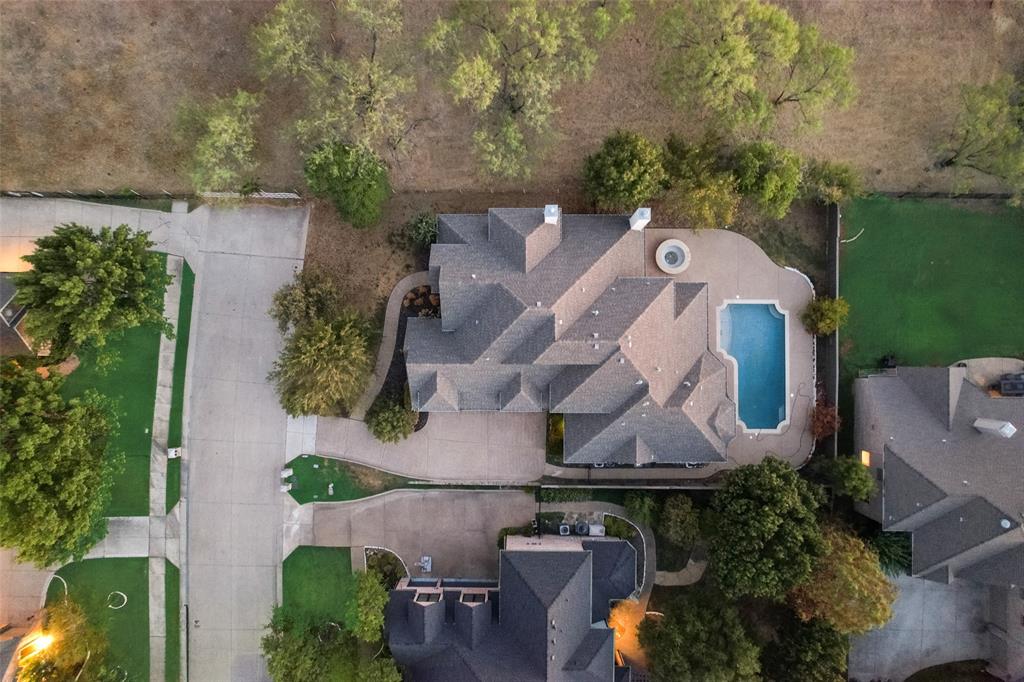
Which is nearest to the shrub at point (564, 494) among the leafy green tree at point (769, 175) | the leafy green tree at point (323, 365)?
the leafy green tree at point (323, 365)

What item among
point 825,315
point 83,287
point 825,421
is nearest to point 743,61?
point 825,315

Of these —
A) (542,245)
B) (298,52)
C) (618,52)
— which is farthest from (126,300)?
(618,52)

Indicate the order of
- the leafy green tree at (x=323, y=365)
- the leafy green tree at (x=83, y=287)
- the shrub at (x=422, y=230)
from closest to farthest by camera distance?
the leafy green tree at (x=83, y=287) → the leafy green tree at (x=323, y=365) → the shrub at (x=422, y=230)

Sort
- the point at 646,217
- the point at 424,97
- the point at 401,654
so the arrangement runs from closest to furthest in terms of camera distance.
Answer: the point at 646,217
the point at 401,654
the point at 424,97

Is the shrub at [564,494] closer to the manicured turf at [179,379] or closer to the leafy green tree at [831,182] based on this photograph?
the leafy green tree at [831,182]

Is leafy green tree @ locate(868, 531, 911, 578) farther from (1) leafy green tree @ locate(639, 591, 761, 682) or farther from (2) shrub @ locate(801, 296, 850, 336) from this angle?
(2) shrub @ locate(801, 296, 850, 336)

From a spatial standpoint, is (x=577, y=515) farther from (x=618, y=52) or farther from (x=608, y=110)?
(x=618, y=52)
